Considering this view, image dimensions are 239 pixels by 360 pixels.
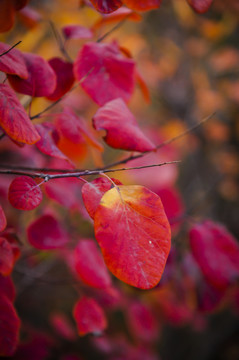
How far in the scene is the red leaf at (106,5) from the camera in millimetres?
390

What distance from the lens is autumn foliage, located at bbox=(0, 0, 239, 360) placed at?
1.13ft

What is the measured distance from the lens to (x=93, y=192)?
35 cm

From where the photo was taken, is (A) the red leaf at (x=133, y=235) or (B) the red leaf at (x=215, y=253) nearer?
(A) the red leaf at (x=133, y=235)

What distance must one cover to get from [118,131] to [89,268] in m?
0.30

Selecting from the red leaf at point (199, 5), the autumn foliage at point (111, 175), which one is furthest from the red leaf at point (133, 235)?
the red leaf at point (199, 5)

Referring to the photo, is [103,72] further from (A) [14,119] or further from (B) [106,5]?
(A) [14,119]

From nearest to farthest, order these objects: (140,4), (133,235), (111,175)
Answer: (133,235) → (140,4) → (111,175)

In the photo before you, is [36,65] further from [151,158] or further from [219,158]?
[219,158]

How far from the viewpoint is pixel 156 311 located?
1669 mm

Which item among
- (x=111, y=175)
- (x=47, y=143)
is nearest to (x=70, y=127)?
(x=47, y=143)

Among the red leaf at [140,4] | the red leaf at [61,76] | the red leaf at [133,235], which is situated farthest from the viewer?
the red leaf at [61,76]

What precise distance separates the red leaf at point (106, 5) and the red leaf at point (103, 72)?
96 mm

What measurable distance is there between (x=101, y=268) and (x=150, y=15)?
2118 mm

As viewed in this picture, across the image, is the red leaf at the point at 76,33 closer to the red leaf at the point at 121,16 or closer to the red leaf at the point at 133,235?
the red leaf at the point at 121,16
